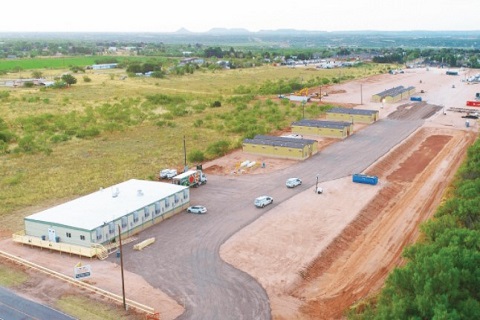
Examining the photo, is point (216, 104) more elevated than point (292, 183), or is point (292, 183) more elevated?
point (216, 104)

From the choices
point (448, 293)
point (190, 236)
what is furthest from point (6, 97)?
point (448, 293)

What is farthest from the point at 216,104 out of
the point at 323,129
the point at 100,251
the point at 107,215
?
the point at 100,251

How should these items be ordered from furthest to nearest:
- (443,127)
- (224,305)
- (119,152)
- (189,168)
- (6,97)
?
(6,97), (443,127), (119,152), (189,168), (224,305)

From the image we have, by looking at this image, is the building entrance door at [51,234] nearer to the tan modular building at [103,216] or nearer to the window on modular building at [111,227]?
the tan modular building at [103,216]

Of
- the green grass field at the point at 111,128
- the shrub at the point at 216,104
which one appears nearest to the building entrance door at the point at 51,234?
the green grass field at the point at 111,128

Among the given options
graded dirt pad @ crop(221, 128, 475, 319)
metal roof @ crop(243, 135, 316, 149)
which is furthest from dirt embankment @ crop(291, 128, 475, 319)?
metal roof @ crop(243, 135, 316, 149)

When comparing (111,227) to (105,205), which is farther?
(105,205)

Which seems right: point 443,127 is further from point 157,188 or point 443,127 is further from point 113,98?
point 113,98

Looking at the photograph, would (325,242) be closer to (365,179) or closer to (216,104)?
(365,179)
